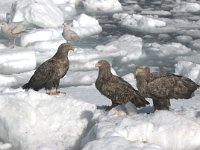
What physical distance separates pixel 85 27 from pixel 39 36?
2.16 m

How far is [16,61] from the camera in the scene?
11125 millimetres

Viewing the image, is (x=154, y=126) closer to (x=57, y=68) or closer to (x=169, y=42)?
(x=57, y=68)

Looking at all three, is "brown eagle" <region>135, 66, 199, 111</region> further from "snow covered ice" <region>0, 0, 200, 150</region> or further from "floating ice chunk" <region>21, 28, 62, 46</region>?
"floating ice chunk" <region>21, 28, 62, 46</region>

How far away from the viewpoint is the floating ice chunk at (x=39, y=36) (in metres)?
13.1

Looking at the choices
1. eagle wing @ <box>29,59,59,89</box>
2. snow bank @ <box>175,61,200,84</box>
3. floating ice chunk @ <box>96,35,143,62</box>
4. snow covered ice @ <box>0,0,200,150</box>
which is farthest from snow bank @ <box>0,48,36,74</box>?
eagle wing @ <box>29,59,59,89</box>

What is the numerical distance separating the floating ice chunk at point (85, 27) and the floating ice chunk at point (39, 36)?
719 mm

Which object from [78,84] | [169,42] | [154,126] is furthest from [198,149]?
[169,42]

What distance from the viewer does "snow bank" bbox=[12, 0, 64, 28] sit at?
15.4 meters

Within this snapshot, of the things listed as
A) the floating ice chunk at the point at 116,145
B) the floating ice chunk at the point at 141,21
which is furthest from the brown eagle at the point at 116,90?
the floating ice chunk at the point at 141,21

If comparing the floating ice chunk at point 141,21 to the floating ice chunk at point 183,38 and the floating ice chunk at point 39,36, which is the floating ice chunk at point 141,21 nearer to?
the floating ice chunk at point 183,38

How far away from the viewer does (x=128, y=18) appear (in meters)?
16.6

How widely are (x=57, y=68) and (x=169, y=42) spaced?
7916 millimetres

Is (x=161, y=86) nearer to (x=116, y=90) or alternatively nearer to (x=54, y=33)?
(x=116, y=90)

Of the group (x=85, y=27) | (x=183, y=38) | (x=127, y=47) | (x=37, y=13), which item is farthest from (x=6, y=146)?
(x=37, y=13)
